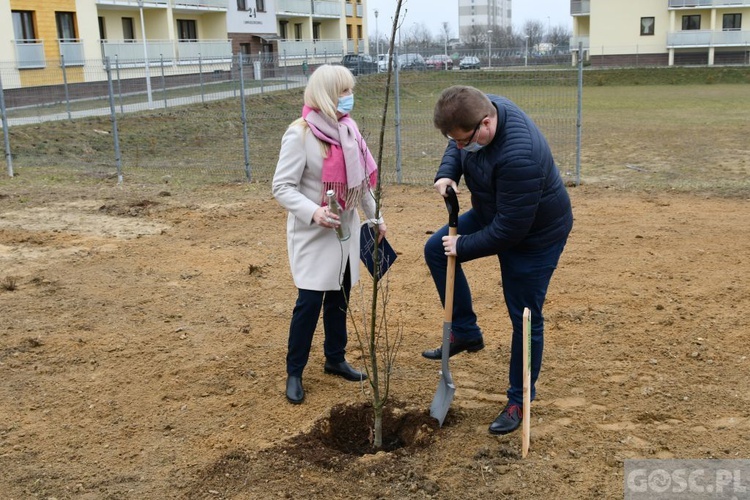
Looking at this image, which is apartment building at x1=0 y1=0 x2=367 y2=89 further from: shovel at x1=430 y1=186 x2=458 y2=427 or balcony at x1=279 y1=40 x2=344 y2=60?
shovel at x1=430 y1=186 x2=458 y2=427

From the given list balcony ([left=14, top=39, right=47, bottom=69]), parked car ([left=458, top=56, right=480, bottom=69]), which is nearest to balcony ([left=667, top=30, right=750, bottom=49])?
parked car ([left=458, top=56, right=480, bottom=69])

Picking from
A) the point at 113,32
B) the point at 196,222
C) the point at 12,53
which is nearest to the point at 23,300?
the point at 196,222

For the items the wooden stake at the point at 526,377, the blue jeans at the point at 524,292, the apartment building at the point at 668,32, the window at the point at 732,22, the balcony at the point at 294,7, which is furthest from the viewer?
the window at the point at 732,22

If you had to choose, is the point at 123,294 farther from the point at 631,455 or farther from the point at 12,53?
the point at 12,53

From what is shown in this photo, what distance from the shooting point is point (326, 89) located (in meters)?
3.95

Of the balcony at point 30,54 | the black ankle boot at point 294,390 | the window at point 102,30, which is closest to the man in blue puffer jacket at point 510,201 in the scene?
the black ankle boot at point 294,390

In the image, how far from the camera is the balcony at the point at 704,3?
50031 millimetres

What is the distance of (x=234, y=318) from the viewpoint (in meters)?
5.82

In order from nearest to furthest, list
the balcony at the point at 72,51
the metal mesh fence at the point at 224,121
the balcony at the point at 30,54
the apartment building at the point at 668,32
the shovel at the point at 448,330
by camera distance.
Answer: the shovel at the point at 448,330
the metal mesh fence at the point at 224,121
the balcony at the point at 30,54
the balcony at the point at 72,51
the apartment building at the point at 668,32

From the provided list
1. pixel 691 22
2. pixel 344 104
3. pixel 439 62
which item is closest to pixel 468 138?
pixel 344 104

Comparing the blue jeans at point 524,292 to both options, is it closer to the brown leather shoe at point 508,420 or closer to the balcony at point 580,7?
the brown leather shoe at point 508,420

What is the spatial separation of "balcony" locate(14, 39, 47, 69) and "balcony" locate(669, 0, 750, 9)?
40.3 metres

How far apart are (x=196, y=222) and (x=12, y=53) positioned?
21.4m

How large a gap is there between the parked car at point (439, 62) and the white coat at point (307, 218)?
1011 cm
